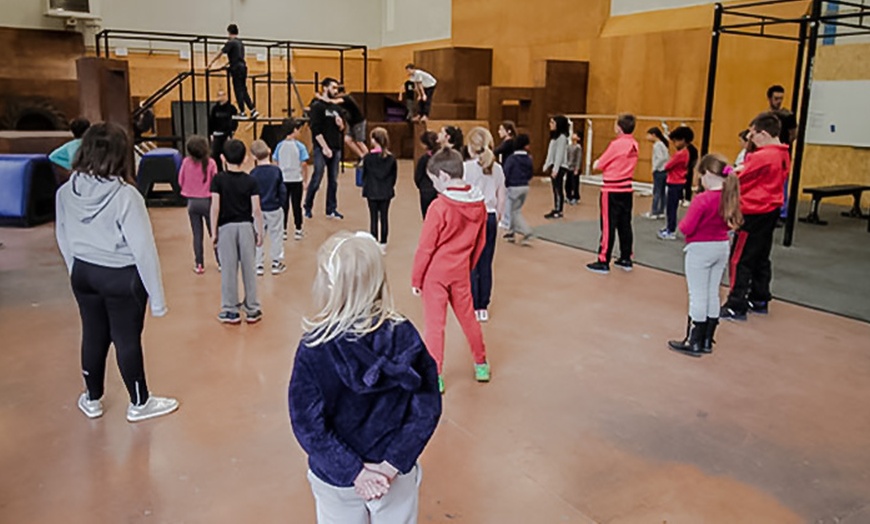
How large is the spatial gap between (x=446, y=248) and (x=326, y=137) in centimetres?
556

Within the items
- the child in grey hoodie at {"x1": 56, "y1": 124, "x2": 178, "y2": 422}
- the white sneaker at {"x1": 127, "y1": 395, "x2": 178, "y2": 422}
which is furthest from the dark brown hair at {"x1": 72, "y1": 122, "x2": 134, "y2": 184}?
the white sneaker at {"x1": 127, "y1": 395, "x2": 178, "y2": 422}

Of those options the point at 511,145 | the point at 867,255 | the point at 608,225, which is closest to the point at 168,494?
the point at 608,225

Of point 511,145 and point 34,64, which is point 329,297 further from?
point 34,64

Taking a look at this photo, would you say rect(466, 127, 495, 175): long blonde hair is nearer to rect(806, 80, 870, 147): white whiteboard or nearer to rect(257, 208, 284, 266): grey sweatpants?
rect(257, 208, 284, 266): grey sweatpants

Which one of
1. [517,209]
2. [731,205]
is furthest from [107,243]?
[517,209]

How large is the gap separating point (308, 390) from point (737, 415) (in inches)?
108

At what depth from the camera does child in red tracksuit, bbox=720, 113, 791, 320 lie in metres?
5.28

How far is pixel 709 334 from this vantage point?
4.64m

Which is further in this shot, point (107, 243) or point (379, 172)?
point (379, 172)

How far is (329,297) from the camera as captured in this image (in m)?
1.74

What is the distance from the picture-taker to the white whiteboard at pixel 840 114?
10391mm

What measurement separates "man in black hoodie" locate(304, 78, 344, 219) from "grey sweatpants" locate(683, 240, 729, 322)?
5.33 meters

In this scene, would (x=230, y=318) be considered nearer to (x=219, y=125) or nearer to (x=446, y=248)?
(x=446, y=248)

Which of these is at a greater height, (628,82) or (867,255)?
(628,82)
